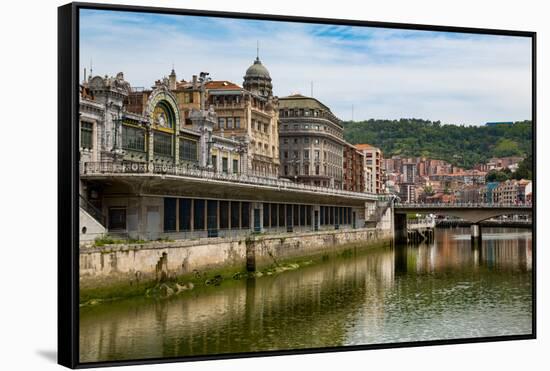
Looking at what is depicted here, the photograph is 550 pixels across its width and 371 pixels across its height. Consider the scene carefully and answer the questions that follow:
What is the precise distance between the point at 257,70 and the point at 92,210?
15.4 feet

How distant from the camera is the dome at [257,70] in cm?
1820

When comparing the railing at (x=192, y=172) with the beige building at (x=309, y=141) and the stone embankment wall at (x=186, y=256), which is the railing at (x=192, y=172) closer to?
the beige building at (x=309, y=141)

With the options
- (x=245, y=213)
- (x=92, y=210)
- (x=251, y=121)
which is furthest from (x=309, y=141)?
(x=92, y=210)

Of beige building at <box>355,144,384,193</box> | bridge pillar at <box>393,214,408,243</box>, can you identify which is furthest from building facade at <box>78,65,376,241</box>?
bridge pillar at <box>393,214,408,243</box>

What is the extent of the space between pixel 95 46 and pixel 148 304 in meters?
6.95

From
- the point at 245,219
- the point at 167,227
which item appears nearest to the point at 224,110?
the point at 245,219

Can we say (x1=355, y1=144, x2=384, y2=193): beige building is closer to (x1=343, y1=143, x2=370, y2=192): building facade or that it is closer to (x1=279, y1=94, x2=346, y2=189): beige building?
(x1=343, y1=143, x2=370, y2=192): building facade

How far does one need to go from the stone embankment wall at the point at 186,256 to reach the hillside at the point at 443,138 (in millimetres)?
4980

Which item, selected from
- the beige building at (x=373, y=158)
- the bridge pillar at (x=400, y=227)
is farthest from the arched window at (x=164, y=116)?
the bridge pillar at (x=400, y=227)

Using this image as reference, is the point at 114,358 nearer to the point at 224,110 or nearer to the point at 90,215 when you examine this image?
the point at 90,215

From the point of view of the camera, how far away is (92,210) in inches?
732

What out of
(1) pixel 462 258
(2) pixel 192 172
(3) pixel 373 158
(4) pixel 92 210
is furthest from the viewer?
(1) pixel 462 258

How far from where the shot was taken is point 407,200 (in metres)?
46.7

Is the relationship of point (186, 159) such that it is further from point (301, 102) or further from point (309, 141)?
point (301, 102)
